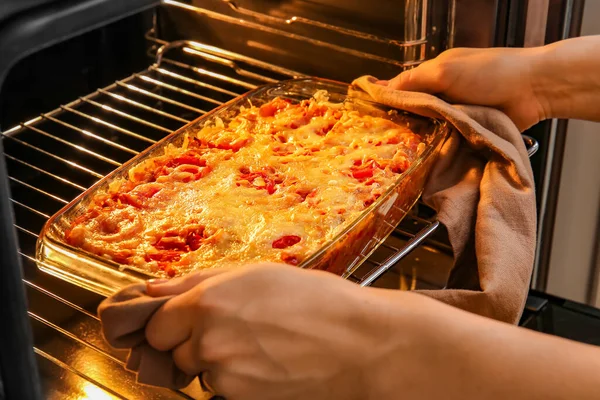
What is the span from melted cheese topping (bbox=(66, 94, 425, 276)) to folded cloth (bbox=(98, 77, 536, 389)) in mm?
53

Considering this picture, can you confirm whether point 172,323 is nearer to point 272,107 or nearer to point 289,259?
point 289,259

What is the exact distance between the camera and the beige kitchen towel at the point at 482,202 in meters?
0.96

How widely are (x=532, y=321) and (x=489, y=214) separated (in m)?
0.42

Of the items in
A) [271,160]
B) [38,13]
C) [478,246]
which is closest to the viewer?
[38,13]

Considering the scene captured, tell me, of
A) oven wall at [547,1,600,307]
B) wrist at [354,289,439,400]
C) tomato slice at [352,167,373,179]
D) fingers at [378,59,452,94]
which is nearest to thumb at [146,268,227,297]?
wrist at [354,289,439,400]

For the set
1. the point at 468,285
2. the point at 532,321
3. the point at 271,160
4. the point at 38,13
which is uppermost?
the point at 38,13

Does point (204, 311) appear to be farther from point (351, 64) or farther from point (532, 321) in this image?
point (532, 321)

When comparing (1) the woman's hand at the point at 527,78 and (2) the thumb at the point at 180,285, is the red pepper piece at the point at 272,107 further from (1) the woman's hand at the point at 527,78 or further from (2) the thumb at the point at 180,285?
(2) the thumb at the point at 180,285

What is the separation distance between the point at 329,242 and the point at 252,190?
7.2 inches

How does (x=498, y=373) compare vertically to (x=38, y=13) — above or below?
below

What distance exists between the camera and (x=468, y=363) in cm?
68

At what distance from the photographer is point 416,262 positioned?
133 cm

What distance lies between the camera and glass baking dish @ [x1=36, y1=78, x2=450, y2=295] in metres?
0.92

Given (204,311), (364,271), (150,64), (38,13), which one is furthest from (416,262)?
(38,13)
